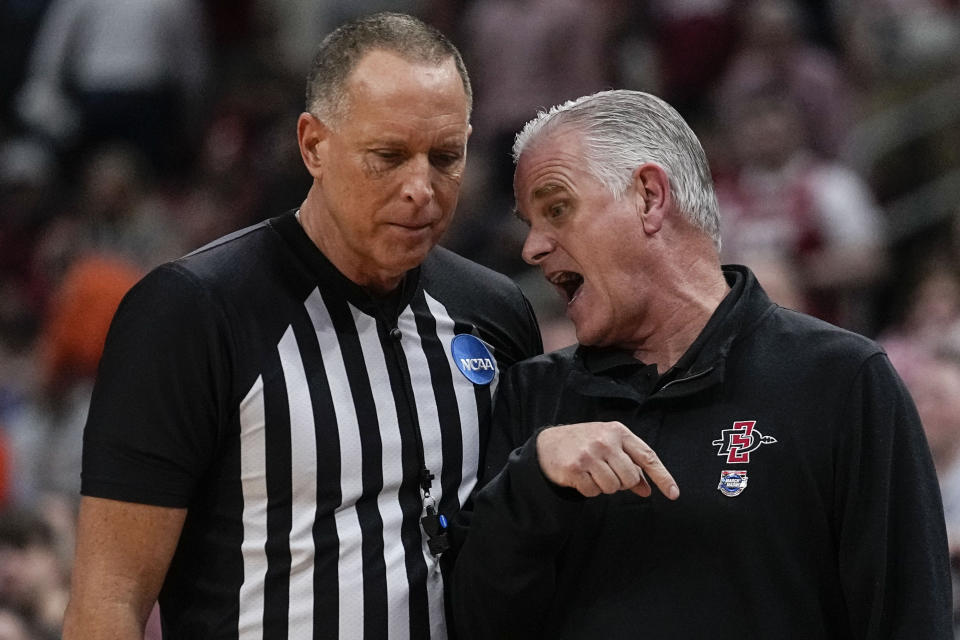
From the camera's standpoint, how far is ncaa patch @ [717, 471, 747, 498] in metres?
2.88

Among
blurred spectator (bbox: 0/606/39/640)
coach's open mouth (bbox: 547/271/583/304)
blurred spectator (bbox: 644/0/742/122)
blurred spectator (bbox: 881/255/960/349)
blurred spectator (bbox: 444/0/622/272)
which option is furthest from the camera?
blurred spectator (bbox: 644/0/742/122)

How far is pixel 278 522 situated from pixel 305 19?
7.66 meters

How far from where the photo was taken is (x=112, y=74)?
902 centimetres

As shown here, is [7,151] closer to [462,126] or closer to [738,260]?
[738,260]

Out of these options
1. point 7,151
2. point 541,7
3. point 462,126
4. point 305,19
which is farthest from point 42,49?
point 462,126

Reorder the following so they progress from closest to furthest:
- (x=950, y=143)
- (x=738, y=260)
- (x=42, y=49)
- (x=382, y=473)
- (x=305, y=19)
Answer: (x=382, y=473) < (x=738, y=260) < (x=950, y=143) < (x=42, y=49) < (x=305, y=19)

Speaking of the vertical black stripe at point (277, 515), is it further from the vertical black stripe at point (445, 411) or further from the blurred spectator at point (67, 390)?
the blurred spectator at point (67, 390)

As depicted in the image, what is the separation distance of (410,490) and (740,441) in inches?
27.4

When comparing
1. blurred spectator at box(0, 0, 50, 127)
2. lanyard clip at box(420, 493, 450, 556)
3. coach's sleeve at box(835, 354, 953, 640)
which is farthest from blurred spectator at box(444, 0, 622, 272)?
coach's sleeve at box(835, 354, 953, 640)

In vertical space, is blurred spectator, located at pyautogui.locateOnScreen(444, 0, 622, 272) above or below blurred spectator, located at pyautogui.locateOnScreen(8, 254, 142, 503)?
above

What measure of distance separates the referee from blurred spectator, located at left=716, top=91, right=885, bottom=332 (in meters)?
Result: 3.91

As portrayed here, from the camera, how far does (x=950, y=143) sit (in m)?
7.69

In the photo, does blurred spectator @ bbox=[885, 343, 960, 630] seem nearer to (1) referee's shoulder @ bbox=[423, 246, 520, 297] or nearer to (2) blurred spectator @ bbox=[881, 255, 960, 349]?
(2) blurred spectator @ bbox=[881, 255, 960, 349]

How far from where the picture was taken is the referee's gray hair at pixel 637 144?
122 inches
